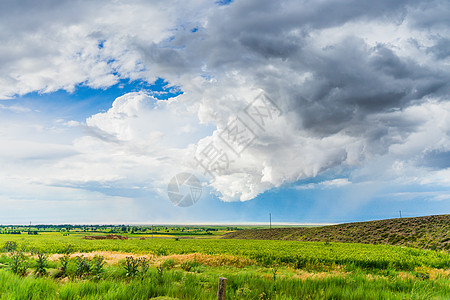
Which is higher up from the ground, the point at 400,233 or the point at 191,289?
the point at 191,289

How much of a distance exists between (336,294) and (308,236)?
74.2 metres

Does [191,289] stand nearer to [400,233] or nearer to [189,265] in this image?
[189,265]

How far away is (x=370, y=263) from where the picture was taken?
24.0 metres

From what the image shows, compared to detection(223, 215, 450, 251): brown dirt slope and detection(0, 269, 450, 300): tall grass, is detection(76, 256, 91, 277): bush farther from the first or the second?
detection(223, 215, 450, 251): brown dirt slope

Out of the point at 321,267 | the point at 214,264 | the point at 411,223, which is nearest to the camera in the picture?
the point at 214,264

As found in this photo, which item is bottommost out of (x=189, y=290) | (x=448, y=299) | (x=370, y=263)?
(x=370, y=263)

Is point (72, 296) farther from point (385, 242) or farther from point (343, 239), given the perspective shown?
point (343, 239)

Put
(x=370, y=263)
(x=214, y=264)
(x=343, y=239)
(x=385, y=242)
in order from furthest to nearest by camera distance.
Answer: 1. (x=343, y=239)
2. (x=385, y=242)
3. (x=370, y=263)
4. (x=214, y=264)

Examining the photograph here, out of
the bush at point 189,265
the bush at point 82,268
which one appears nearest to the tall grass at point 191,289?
the bush at point 82,268

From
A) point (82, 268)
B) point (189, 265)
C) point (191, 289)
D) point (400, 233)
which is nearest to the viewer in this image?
point (191, 289)

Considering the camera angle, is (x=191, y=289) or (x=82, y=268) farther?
(x=82, y=268)

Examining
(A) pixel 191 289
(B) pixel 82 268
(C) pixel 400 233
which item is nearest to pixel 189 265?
(B) pixel 82 268

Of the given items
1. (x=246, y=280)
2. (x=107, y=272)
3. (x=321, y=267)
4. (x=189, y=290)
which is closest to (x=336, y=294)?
(x=246, y=280)

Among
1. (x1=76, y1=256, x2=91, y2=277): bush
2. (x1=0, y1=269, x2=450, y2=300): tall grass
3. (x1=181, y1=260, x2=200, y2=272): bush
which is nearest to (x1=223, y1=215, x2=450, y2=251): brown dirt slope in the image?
(x1=0, y1=269, x2=450, y2=300): tall grass
